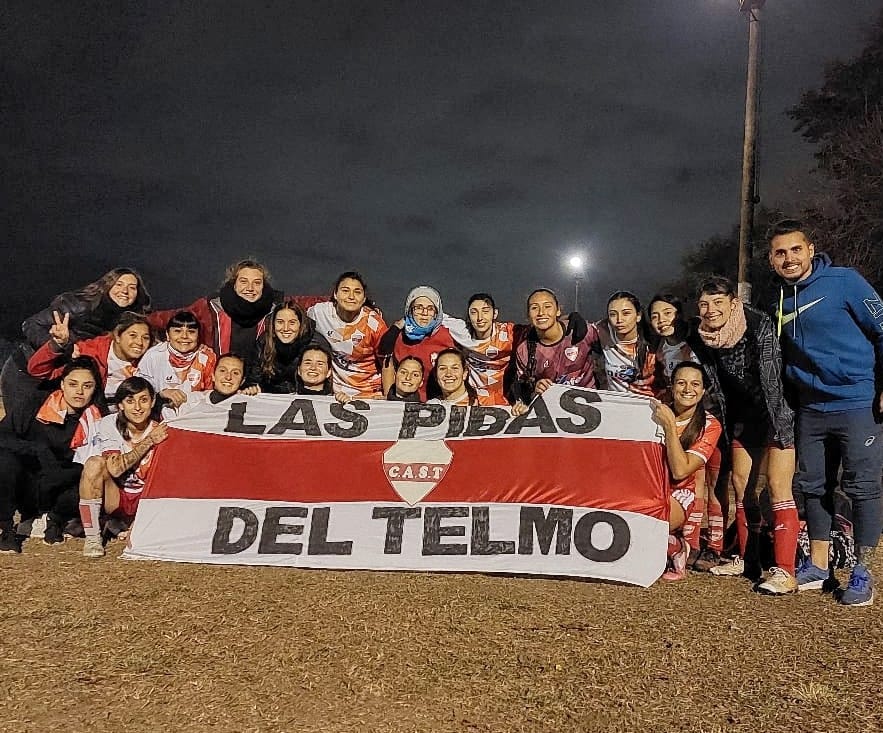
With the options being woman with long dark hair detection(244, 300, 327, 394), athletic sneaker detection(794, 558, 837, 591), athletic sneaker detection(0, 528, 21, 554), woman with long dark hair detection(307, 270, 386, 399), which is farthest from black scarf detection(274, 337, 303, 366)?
athletic sneaker detection(794, 558, 837, 591)

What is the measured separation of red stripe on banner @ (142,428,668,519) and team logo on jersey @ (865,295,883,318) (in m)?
1.62

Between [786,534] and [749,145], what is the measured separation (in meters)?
7.53

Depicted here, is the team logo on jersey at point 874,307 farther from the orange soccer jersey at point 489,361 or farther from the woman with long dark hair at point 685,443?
the orange soccer jersey at point 489,361

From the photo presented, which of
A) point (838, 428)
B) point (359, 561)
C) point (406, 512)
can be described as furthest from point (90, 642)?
point (838, 428)

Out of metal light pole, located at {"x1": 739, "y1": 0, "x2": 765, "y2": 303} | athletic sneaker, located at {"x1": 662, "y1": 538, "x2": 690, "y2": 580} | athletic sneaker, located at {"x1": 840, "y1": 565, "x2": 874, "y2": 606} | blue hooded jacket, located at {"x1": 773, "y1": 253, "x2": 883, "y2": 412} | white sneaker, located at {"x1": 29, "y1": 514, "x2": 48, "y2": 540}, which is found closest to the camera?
athletic sneaker, located at {"x1": 840, "y1": 565, "x2": 874, "y2": 606}

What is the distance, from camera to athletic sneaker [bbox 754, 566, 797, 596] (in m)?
4.44

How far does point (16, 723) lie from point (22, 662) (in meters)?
0.60

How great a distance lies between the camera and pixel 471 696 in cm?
312

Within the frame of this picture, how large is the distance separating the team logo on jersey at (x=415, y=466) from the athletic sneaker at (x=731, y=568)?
1.99 m

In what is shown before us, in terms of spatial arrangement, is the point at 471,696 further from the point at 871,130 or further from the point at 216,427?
the point at 871,130

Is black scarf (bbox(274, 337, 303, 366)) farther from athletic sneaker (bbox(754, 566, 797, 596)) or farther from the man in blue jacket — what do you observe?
athletic sneaker (bbox(754, 566, 797, 596))

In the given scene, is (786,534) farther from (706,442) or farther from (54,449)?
(54,449)

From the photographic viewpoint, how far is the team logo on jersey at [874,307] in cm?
434

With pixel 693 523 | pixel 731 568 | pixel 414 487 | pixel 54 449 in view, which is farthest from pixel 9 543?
pixel 731 568
